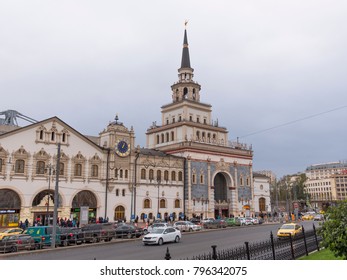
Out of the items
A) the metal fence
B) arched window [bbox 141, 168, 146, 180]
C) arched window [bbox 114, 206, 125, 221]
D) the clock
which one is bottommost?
the metal fence

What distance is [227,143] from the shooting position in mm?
66938

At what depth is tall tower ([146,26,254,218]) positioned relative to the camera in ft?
189

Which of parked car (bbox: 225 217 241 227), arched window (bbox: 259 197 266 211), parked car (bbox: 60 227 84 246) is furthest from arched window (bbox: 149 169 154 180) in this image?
arched window (bbox: 259 197 266 211)

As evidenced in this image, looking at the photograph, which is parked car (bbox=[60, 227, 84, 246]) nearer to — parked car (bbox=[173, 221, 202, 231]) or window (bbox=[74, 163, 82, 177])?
parked car (bbox=[173, 221, 202, 231])

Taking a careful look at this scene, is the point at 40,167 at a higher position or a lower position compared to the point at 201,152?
lower

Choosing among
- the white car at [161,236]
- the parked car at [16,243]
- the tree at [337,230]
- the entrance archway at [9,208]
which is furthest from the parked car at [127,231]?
the tree at [337,230]

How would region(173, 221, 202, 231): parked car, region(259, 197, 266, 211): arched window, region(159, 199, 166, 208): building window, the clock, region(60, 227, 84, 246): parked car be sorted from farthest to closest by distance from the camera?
region(259, 197, 266, 211): arched window → region(159, 199, 166, 208): building window → the clock → region(173, 221, 202, 231): parked car → region(60, 227, 84, 246): parked car

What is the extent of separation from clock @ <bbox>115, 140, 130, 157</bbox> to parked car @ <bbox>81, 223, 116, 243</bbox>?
18108mm

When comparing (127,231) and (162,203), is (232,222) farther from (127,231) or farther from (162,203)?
→ (127,231)

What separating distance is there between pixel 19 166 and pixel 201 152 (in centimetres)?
3020

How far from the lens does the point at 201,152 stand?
59.2m

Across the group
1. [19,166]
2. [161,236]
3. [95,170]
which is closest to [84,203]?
[95,170]

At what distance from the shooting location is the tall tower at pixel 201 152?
2267 inches

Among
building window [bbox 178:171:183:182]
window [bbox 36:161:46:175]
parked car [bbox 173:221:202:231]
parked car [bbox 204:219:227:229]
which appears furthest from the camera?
building window [bbox 178:171:183:182]
